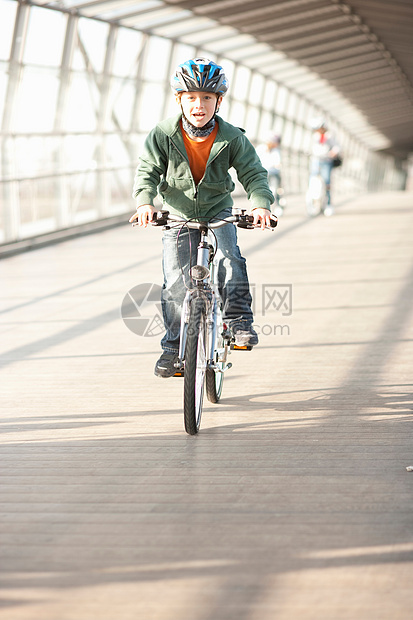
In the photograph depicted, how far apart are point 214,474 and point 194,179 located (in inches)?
60.7

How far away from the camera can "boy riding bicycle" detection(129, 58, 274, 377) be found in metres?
4.28

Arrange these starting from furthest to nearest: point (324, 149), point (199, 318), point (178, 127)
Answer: point (324, 149) < point (178, 127) < point (199, 318)

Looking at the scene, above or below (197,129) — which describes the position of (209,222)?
below

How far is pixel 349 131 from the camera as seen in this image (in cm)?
4866

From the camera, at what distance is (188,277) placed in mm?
4566

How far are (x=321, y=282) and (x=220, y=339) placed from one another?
490 centimetres

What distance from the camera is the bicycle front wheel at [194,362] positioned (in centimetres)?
421

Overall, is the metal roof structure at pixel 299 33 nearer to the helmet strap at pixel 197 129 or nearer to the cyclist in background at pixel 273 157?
the cyclist in background at pixel 273 157

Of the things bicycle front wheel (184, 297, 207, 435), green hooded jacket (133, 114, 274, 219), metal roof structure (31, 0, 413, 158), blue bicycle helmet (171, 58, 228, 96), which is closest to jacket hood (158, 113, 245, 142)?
green hooded jacket (133, 114, 274, 219)

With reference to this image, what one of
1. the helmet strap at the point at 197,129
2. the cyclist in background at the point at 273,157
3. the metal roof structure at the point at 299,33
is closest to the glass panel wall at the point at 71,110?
the metal roof structure at the point at 299,33

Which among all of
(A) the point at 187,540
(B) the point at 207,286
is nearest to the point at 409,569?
(A) the point at 187,540

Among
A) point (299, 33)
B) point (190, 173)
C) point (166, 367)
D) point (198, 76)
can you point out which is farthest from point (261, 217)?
point (299, 33)

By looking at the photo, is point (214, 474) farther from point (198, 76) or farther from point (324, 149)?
point (324, 149)

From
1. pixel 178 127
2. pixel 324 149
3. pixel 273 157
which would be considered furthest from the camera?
pixel 273 157
